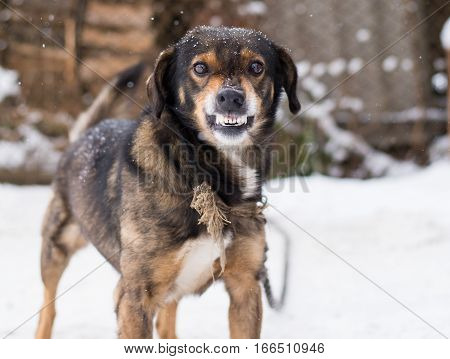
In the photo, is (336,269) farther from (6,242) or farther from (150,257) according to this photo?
(6,242)

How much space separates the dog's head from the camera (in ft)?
9.70

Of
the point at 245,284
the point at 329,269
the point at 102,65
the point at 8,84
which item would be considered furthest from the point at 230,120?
the point at 8,84

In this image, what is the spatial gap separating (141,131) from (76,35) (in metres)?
→ 4.73

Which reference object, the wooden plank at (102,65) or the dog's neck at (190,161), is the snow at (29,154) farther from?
the dog's neck at (190,161)

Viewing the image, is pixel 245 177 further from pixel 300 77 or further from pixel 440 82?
pixel 440 82

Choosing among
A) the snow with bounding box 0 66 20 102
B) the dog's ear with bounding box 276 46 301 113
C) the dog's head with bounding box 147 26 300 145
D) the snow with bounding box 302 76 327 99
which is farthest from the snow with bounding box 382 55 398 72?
the dog's head with bounding box 147 26 300 145

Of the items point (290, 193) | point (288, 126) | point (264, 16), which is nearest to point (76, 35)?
point (264, 16)

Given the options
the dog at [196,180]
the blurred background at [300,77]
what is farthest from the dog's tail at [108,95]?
A: the blurred background at [300,77]

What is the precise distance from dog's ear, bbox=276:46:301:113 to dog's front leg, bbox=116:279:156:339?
1.24m

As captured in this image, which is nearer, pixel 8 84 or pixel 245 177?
pixel 245 177

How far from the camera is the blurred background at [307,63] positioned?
7.42 metres

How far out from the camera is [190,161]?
304 centimetres

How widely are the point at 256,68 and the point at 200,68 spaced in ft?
0.87

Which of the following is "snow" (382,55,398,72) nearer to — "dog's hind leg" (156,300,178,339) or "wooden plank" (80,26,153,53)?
"wooden plank" (80,26,153,53)
